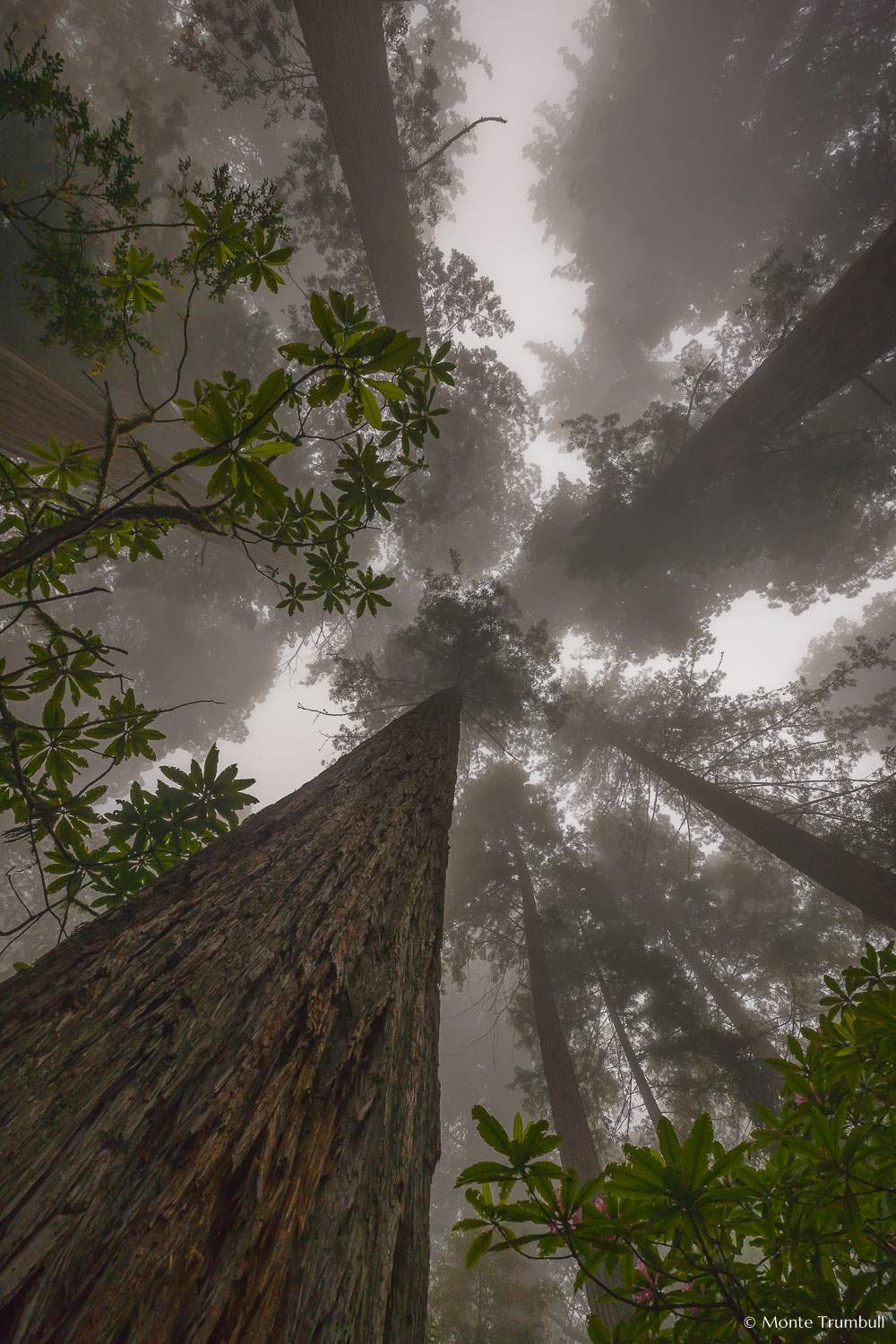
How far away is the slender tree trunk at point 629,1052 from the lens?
6922mm

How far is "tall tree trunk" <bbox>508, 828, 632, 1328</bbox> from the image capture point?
13.8ft

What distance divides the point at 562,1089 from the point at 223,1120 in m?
6.06

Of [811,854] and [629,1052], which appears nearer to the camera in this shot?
[811,854]

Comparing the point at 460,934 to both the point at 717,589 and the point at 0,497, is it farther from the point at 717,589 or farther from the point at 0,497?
the point at 717,589

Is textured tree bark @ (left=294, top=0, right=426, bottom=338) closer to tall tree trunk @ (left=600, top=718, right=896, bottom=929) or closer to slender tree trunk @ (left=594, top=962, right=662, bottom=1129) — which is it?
tall tree trunk @ (left=600, top=718, right=896, bottom=929)

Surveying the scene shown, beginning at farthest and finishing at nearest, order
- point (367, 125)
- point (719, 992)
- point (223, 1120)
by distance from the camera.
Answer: point (719, 992), point (367, 125), point (223, 1120)

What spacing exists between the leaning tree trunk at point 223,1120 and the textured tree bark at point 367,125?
5.58 metres

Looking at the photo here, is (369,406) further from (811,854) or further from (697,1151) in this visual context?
(811,854)

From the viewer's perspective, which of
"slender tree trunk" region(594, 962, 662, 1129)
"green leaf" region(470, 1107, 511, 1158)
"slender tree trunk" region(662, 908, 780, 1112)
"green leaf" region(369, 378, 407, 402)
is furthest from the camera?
"slender tree trunk" region(594, 962, 662, 1129)

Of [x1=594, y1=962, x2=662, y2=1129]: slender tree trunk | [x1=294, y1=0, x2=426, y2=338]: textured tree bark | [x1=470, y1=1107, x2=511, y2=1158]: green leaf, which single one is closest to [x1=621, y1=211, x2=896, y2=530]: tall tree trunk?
[x1=294, y1=0, x2=426, y2=338]: textured tree bark

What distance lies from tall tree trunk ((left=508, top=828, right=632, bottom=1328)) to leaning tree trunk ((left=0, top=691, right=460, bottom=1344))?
3.90 m

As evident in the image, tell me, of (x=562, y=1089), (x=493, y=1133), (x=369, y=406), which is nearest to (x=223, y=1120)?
(x=493, y=1133)

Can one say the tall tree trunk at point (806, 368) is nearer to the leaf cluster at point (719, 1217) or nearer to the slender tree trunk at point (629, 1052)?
the leaf cluster at point (719, 1217)

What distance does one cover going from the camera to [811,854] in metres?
5.04
